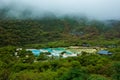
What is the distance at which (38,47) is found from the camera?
42.0m

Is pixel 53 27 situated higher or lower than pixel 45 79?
Answer: higher

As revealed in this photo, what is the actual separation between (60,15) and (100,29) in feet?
32.5

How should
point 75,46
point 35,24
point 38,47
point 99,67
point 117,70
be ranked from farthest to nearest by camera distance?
point 35,24
point 75,46
point 38,47
point 99,67
point 117,70

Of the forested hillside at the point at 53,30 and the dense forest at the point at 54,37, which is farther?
the forested hillside at the point at 53,30

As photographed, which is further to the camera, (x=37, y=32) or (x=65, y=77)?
(x=37, y=32)

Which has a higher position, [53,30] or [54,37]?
[53,30]

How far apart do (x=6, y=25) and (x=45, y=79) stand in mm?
29370

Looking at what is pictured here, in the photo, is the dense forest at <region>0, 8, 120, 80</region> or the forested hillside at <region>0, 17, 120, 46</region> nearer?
the dense forest at <region>0, 8, 120, 80</region>

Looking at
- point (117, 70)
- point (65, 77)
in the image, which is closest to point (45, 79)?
point (65, 77)

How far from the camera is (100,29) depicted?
5441cm

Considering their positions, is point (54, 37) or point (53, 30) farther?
point (53, 30)

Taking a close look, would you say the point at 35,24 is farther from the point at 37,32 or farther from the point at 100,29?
the point at 100,29

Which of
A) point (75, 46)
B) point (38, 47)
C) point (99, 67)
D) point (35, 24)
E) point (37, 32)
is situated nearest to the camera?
point (99, 67)

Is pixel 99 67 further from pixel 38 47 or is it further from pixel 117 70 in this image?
pixel 38 47
